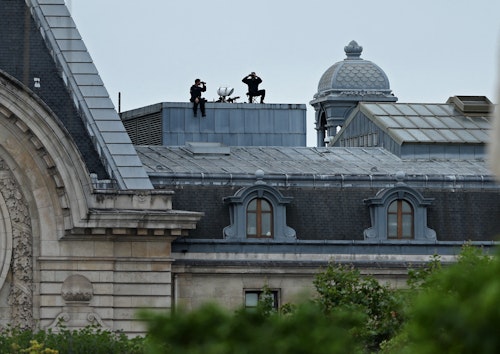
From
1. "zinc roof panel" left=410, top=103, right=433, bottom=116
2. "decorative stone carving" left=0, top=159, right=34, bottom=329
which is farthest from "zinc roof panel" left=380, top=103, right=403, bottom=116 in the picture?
"decorative stone carving" left=0, top=159, right=34, bottom=329

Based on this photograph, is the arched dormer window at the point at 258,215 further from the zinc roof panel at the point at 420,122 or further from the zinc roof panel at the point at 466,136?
the zinc roof panel at the point at 420,122

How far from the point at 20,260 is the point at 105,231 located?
7.67ft

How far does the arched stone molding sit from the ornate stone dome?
91.6 ft

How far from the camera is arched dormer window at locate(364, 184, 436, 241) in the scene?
58.4 metres

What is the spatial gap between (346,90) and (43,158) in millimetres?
28842

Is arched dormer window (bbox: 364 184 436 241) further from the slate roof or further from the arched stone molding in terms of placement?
the arched stone molding

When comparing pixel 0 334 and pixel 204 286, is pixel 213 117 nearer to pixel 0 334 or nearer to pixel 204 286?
pixel 204 286

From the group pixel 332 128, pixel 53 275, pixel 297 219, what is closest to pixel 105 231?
pixel 53 275

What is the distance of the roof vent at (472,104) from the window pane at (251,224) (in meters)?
14.8

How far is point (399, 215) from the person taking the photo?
58.9 meters

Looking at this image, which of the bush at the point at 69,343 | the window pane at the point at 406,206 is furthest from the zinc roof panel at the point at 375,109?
the bush at the point at 69,343

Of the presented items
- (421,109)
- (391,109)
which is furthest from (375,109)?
(421,109)

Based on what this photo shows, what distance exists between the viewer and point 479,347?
19062 mm

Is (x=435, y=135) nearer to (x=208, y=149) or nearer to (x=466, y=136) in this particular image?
(x=466, y=136)
